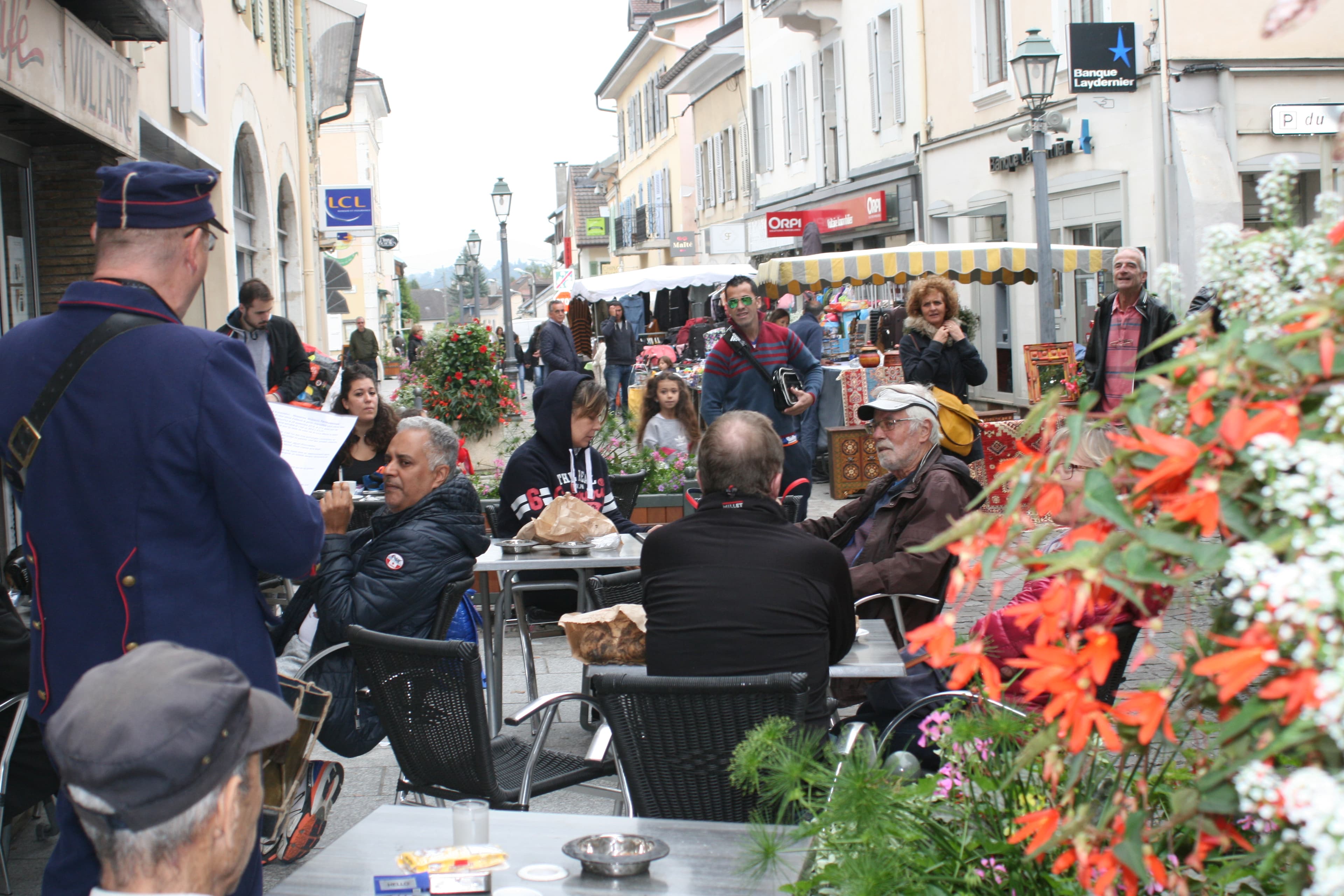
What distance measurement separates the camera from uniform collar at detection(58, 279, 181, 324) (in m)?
2.41

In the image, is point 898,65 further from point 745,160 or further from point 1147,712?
point 1147,712

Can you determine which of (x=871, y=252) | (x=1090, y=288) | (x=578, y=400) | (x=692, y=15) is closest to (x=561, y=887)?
(x=578, y=400)

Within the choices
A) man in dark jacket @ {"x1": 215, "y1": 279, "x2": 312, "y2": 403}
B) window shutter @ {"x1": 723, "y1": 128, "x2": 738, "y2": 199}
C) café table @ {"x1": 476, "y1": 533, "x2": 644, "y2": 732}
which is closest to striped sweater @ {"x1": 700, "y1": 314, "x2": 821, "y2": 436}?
café table @ {"x1": 476, "y1": 533, "x2": 644, "y2": 732}

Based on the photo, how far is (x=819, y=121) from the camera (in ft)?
81.3

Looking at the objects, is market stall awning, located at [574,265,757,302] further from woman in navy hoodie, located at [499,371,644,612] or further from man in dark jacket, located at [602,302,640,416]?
woman in navy hoodie, located at [499,371,644,612]

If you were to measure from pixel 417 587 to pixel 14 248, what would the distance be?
486 cm

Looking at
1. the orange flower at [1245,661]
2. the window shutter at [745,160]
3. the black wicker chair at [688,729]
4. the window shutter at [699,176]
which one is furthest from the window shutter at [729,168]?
the orange flower at [1245,661]

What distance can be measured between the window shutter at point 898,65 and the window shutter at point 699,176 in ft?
48.7

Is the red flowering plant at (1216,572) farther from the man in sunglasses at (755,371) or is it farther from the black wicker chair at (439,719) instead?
the man in sunglasses at (755,371)

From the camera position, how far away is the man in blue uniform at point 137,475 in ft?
7.68

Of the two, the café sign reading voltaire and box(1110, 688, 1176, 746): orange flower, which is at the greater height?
the café sign reading voltaire

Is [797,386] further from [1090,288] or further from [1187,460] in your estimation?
[1090,288]

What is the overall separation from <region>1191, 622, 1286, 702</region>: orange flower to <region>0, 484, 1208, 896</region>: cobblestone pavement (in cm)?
54

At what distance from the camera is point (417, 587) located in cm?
411
